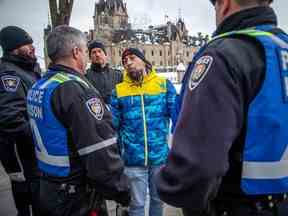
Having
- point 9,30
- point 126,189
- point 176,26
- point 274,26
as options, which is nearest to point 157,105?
point 126,189

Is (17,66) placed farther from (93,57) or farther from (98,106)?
(93,57)

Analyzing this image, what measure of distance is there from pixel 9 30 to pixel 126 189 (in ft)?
6.79

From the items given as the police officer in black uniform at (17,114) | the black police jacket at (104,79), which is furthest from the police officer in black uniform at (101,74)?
the police officer in black uniform at (17,114)

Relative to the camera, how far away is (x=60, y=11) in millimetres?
6422

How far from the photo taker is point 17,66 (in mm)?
3465

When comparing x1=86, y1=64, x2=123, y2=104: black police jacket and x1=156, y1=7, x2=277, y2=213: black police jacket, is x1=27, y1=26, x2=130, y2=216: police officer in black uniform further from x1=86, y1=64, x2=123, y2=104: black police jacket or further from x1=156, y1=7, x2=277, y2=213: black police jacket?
x1=86, y1=64, x2=123, y2=104: black police jacket

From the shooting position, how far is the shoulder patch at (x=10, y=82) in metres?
3.24

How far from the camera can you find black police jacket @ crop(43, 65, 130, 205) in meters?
2.30

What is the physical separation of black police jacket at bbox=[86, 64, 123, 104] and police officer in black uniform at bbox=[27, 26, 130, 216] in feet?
8.21

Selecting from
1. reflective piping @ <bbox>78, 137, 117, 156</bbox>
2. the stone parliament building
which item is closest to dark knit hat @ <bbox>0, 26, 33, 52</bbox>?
reflective piping @ <bbox>78, 137, 117, 156</bbox>

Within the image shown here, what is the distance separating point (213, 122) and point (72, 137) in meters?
1.22

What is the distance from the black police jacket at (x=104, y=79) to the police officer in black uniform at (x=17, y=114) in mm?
1537

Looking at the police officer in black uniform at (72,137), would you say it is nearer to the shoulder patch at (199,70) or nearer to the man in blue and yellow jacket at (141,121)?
the shoulder patch at (199,70)

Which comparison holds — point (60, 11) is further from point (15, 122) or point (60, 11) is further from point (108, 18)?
point (108, 18)
